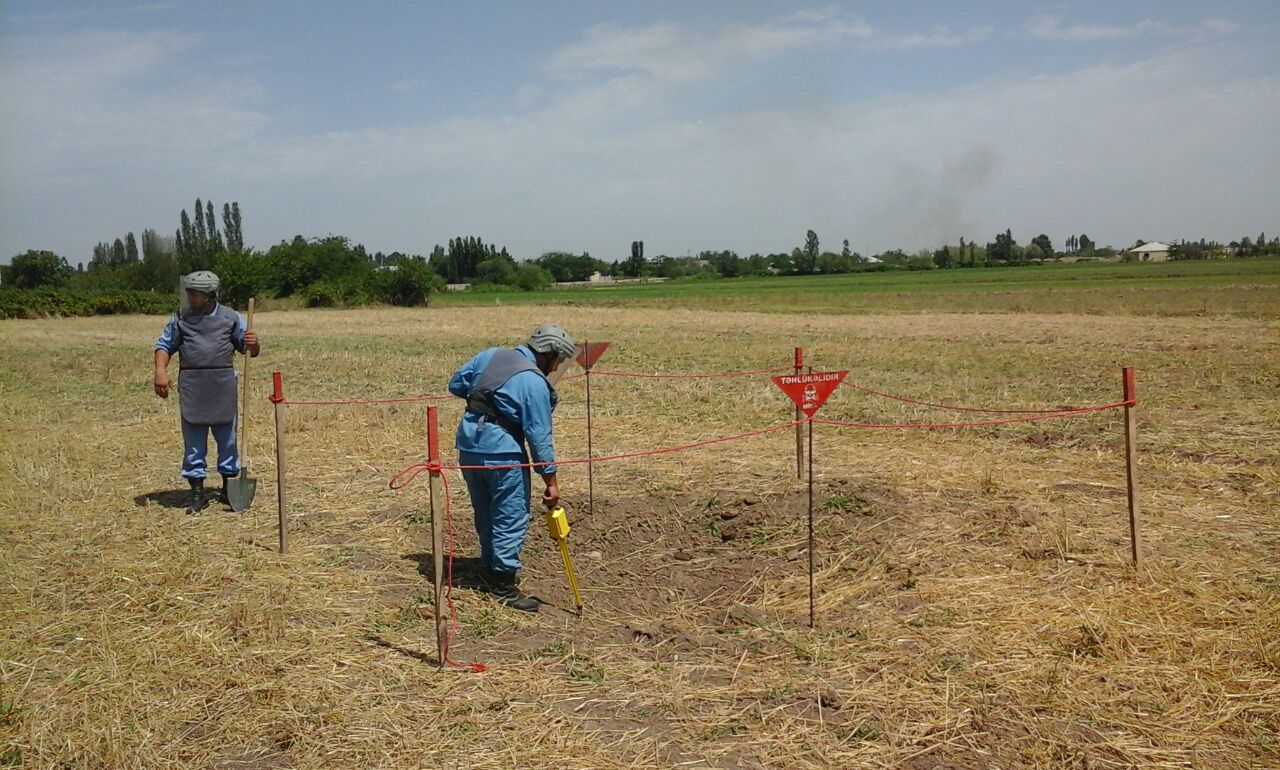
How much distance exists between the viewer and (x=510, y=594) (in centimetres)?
643

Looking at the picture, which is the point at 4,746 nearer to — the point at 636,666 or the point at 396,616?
the point at 396,616

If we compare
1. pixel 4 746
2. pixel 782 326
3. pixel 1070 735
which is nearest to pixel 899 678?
pixel 1070 735

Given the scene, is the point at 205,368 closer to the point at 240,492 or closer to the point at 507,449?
the point at 240,492

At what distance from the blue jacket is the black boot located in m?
3.26

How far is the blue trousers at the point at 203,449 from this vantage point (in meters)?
8.46

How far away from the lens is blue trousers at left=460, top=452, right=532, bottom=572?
6391 mm

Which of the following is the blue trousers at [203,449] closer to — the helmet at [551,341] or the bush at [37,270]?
the helmet at [551,341]

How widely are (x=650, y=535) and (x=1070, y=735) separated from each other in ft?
12.9

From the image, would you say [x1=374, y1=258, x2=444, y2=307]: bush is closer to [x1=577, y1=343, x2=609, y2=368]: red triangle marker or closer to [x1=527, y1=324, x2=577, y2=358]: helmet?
[x1=577, y1=343, x2=609, y2=368]: red triangle marker

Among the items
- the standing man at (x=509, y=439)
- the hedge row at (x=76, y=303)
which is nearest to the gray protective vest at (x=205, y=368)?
the standing man at (x=509, y=439)

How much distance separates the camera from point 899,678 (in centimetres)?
505

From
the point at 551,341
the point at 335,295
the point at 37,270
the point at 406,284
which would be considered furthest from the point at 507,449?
the point at 37,270

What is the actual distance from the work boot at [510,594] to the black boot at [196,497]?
10.9ft

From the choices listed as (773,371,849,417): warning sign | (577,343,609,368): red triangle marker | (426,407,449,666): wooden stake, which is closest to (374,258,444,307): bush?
(577,343,609,368): red triangle marker
